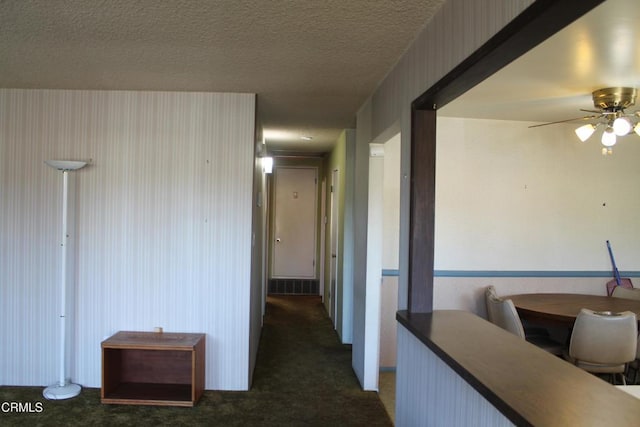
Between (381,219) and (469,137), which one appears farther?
(469,137)

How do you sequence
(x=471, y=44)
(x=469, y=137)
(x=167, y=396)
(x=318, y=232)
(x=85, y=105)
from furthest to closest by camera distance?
(x=318, y=232) < (x=469, y=137) < (x=85, y=105) < (x=167, y=396) < (x=471, y=44)

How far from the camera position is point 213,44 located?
240cm

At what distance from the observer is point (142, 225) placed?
346 cm

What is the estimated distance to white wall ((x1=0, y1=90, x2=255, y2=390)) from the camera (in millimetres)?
3432

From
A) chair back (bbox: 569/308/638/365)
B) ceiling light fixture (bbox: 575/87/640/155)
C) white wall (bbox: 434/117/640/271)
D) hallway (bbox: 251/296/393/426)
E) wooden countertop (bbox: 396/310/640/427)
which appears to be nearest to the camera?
wooden countertop (bbox: 396/310/640/427)

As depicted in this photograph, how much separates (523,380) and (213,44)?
2169 millimetres

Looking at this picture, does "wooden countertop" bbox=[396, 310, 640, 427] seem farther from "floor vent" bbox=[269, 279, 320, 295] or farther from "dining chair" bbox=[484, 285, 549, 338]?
"floor vent" bbox=[269, 279, 320, 295]

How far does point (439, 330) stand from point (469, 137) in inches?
96.8

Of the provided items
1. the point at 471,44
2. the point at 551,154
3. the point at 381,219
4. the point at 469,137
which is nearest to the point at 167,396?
the point at 381,219

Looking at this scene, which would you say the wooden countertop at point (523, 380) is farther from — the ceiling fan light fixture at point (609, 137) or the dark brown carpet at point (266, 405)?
the ceiling fan light fixture at point (609, 137)

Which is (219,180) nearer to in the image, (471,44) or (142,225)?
(142,225)

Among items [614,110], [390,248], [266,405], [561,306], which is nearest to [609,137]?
[614,110]

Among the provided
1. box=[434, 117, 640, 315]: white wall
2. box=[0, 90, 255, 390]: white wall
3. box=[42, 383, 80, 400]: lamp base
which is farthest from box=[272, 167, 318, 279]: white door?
box=[42, 383, 80, 400]: lamp base

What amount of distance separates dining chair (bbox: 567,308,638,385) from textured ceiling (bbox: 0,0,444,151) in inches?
83.9
